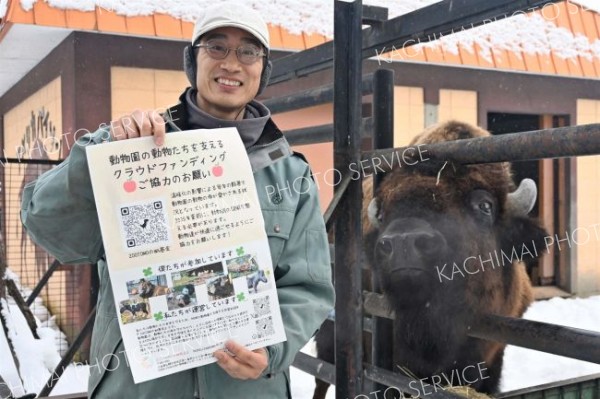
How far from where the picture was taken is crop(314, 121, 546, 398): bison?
2578mm

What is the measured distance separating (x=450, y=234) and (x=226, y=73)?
134 cm

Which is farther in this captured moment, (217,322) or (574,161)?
(574,161)

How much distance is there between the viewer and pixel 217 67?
1736 millimetres

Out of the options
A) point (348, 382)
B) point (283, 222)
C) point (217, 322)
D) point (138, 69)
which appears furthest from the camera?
point (138, 69)

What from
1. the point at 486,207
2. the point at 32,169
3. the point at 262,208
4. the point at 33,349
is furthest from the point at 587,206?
the point at 32,169

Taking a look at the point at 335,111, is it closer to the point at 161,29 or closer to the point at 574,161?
the point at 161,29

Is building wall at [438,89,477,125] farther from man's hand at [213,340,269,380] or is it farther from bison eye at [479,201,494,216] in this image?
man's hand at [213,340,269,380]

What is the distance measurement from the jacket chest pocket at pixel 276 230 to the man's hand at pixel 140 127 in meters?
0.35

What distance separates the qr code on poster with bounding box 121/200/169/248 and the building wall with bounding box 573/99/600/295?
5.60 m

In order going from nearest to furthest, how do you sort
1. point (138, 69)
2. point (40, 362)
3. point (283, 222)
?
point (283, 222)
point (40, 362)
point (138, 69)

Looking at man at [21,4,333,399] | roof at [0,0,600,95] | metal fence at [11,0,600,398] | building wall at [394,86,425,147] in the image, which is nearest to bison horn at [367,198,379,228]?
metal fence at [11,0,600,398]

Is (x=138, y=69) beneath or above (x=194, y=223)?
above

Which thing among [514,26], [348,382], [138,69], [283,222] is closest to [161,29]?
[138,69]

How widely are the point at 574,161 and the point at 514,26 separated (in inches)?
61.6
